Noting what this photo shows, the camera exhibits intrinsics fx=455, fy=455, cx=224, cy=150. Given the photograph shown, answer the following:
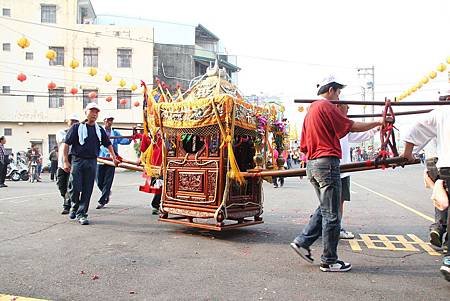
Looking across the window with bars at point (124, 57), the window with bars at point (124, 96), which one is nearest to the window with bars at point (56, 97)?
the window with bars at point (124, 96)

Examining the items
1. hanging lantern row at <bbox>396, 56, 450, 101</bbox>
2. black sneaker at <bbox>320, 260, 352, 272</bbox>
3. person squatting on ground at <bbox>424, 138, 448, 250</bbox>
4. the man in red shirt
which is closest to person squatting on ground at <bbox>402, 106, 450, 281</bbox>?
the man in red shirt

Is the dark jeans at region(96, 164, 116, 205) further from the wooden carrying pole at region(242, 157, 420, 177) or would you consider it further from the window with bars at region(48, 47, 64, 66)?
the window with bars at region(48, 47, 64, 66)

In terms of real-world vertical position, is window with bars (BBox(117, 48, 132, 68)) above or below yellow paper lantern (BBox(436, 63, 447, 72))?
above

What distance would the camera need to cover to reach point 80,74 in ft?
116

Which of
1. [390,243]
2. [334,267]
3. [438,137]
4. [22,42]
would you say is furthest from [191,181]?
[22,42]

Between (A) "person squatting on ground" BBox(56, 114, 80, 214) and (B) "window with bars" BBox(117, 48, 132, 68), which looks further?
(B) "window with bars" BBox(117, 48, 132, 68)

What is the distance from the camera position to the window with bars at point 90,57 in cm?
3562

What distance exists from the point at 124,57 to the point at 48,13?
6.62 m

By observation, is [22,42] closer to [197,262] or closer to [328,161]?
[197,262]

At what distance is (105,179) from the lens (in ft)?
30.6

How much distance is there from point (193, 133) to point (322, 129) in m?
2.26

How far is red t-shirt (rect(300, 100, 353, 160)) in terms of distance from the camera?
179 inches

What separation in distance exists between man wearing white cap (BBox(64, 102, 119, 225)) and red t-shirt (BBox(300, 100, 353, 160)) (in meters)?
4.08

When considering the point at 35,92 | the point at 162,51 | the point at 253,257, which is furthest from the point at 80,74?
the point at 253,257
